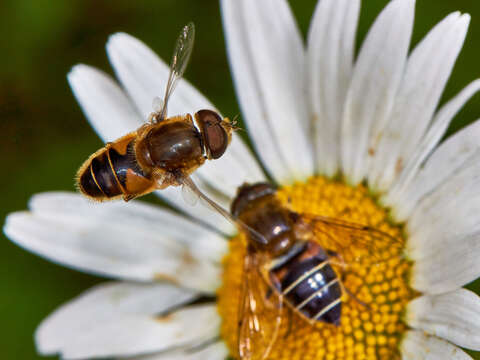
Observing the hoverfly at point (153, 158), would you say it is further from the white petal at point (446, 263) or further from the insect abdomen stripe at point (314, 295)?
the white petal at point (446, 263)

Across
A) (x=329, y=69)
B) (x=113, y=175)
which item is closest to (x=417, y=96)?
(x=329, y=69)

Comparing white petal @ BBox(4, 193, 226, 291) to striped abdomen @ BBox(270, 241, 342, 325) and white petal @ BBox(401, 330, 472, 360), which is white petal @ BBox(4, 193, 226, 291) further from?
white petal @ BBox(401, 330, 472, 360)

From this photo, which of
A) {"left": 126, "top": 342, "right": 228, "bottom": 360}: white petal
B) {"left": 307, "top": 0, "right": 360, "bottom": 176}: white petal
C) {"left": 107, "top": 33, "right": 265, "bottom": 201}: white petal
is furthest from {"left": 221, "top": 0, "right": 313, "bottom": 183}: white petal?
{"left": 126, "top": 342, "right": 228, "bottom": 360}: white petal

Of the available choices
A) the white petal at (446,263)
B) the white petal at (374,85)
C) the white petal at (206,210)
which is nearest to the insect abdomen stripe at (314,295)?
the white petal at (446,263)

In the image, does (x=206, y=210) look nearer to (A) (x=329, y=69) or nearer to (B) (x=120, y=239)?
(B) (x=120, y=239)

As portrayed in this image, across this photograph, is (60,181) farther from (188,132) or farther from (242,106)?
(188,132)

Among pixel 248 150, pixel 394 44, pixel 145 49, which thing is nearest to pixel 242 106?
pixel 248 150

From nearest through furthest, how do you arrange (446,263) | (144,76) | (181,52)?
(446,263) < (181,52) < (144,76)
